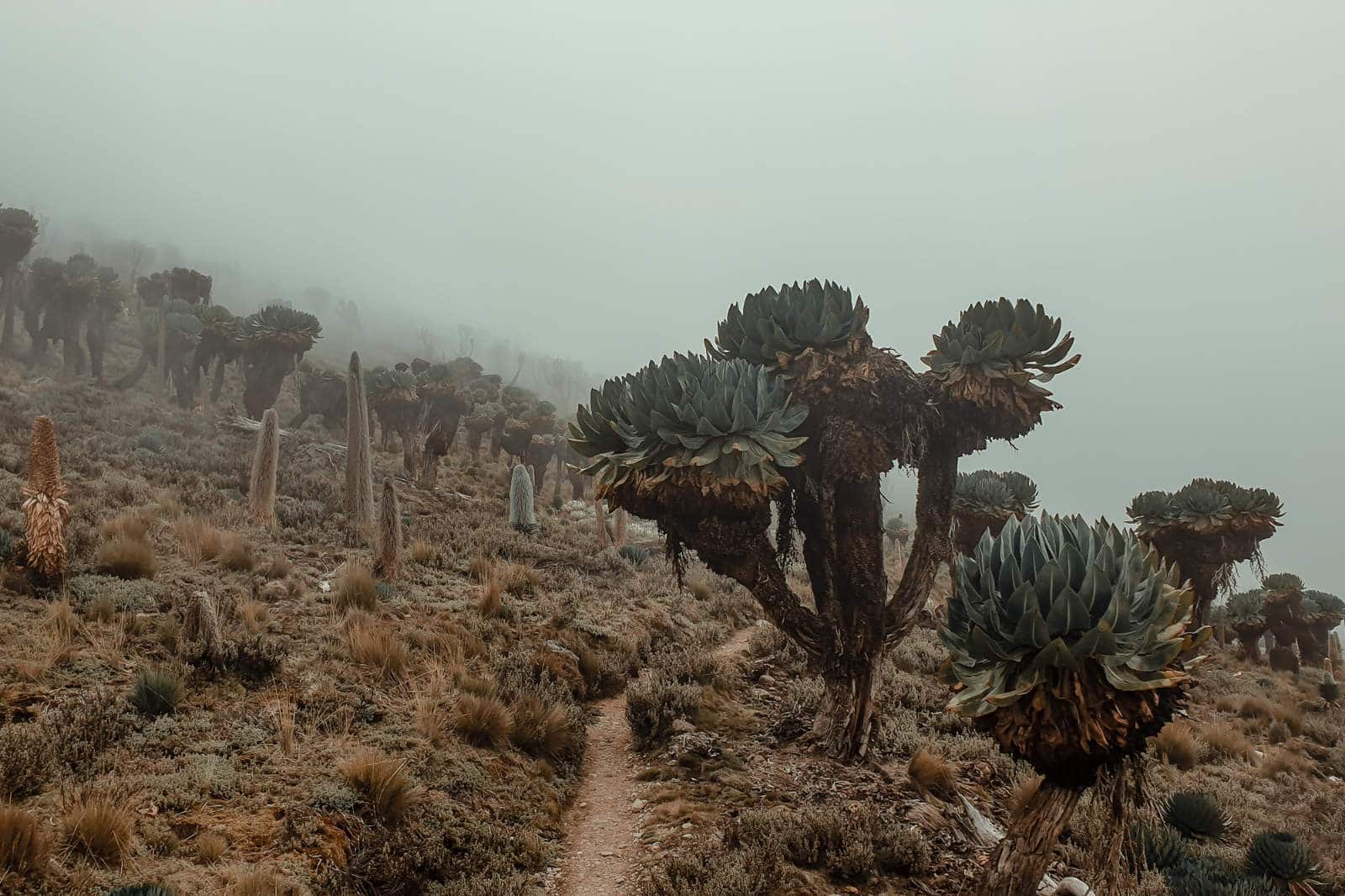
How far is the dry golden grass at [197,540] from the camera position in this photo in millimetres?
10188

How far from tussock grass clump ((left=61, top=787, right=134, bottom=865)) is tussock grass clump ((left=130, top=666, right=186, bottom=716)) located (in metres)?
1.60

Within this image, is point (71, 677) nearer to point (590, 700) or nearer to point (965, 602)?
point (590, 700)

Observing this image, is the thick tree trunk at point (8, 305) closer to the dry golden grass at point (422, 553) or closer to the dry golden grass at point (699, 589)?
the dry golden grass at point (422, 553)

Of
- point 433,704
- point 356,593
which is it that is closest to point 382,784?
point 433,704

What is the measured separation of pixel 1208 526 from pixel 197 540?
18469mm

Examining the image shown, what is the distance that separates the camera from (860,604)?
7.62 meters

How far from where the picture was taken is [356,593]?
987 centimetres

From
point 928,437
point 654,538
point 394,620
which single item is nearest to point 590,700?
point 394,620

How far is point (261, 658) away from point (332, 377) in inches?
987

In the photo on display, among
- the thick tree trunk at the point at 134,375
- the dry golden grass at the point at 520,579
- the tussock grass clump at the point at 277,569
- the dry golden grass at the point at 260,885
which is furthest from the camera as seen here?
the thick tree trunk at the point at 134,375

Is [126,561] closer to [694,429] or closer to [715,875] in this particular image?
[694,429]

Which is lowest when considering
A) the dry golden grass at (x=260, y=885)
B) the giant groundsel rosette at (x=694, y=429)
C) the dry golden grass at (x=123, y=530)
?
the dry golden grass at (x=260, y=885)

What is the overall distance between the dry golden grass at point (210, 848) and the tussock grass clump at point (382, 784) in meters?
1.03

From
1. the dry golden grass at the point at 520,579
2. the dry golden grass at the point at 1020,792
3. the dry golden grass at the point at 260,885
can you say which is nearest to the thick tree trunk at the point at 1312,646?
the dry golden grass at the point at 1020,792
